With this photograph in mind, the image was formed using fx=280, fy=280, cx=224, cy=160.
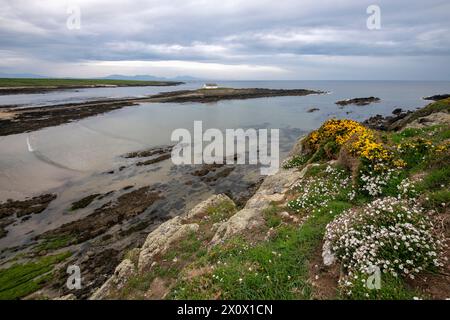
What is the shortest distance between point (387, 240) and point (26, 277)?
19495 mm

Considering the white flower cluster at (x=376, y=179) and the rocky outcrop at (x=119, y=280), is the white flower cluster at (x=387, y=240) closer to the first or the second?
the white flower cluster at (x=376, y=179)

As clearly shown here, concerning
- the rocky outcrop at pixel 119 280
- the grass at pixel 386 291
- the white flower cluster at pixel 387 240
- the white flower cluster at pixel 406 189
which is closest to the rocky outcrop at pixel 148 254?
the rocky outcrop at pixel 119 280

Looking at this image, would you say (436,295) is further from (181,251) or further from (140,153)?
(140,153)

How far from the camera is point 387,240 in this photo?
710 centimetres

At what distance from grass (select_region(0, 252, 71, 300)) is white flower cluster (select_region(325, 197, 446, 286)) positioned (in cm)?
1685

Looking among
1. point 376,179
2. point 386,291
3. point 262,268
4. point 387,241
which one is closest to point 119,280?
point 262,268

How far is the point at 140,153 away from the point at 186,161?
8.99 m

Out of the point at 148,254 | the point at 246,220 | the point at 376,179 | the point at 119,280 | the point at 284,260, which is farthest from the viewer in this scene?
the point at 148,254

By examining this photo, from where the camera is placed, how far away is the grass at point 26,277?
15766 millimetres

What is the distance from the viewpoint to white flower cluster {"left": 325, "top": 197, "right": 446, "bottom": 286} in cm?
657

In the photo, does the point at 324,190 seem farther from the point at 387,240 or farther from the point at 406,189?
the point at 387,240

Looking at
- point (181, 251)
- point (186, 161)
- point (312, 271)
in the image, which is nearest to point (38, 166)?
point (186, 161)

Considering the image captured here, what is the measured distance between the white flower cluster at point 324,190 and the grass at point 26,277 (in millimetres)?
15401
